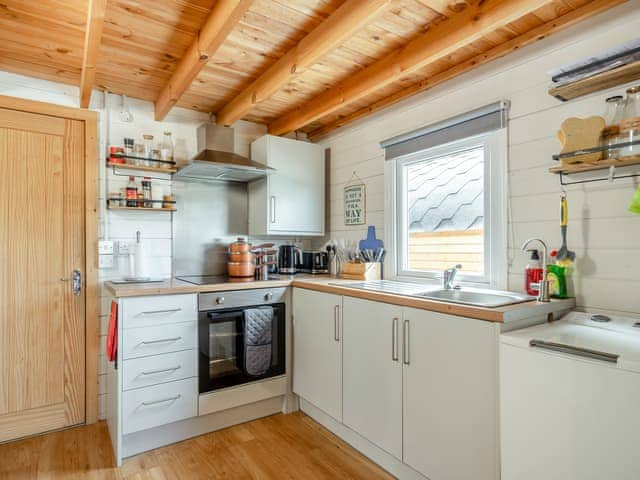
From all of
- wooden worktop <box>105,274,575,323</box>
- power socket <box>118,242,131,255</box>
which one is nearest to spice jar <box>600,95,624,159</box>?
wooden worktop <box>105,274,575,323</box>

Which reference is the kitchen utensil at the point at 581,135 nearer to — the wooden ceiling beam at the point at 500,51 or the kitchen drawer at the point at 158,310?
the wooden ceiling beam at the point at 500,51

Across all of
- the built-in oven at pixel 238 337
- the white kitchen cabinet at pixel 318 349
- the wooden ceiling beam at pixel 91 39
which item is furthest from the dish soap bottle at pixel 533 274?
the wooden ceiling beam at pixel 91 39

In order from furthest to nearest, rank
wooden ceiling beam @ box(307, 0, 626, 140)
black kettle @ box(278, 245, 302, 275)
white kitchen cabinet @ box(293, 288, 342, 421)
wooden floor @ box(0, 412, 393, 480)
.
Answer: black kettle @ box(278, 245, 302, 275) → white kitchen cabinet @ box(293, 288, 342, 421) → wooden floor @ box(0, 412, 393, 480) → wooden ceiling beam @ box(307, 0, 626, 140)

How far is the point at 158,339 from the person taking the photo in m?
2.11

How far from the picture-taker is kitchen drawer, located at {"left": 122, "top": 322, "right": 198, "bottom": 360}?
2025 mm

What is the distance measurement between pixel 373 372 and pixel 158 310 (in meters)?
1.26

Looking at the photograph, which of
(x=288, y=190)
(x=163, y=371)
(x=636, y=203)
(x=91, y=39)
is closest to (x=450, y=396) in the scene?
(x=636, y=203)

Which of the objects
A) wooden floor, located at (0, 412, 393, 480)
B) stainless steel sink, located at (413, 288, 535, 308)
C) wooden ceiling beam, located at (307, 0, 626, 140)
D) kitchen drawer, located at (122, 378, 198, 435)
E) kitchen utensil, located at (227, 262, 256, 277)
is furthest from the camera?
kitchen utensil, located at (227, 262, 256, 277)

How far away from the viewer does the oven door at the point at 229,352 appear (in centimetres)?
226

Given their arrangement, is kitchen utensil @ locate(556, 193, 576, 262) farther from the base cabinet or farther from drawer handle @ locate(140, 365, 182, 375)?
drawer handle @ locate(140, 365, 182, 375)

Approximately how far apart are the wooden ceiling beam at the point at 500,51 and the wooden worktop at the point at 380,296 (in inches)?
49.1

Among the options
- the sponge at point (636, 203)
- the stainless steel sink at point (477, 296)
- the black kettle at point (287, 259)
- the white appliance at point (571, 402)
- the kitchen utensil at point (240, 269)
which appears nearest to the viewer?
the white appliance at point (571, 402)

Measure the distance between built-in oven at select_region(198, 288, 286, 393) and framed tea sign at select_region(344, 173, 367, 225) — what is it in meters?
0.85

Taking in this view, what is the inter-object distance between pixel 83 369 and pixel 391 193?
241 centimetres
